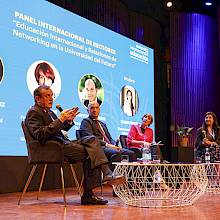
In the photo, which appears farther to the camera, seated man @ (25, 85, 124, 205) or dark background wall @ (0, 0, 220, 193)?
dark background wall @ (0, 0, 220, 193)

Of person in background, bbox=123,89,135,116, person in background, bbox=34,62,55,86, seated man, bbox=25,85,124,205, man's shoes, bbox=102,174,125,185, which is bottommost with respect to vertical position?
man's shoes, bbox=102,174,125,185

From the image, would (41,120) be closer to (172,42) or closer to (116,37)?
(116,37)

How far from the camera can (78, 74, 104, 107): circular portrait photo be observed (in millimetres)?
5559

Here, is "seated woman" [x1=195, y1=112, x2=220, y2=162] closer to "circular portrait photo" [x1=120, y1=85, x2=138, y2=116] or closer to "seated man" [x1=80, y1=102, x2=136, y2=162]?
"seated man" [x1=80, y1=102, x2=136, y2=162]

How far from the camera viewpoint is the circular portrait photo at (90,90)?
5.56 meters

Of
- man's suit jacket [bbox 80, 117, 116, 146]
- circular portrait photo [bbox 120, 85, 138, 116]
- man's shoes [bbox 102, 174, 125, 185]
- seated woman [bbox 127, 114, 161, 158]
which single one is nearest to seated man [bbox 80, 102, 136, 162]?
man's suit jacket [bbox 80, 117, 116, 146]

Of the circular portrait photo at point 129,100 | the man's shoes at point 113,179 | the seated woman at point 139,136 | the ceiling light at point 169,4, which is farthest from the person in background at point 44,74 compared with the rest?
the ceiling light at point 169,4

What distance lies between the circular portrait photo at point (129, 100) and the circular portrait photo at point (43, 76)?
59.1 inches

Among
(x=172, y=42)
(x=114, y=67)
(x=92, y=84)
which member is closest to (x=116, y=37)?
(x=114, y=67)

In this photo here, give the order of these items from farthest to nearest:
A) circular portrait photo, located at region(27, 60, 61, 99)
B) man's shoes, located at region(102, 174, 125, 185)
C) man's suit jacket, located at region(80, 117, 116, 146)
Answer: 1. circular portrait photo, located at region(27, 60, 61, 99)
2. man's suit jacket, located at region(80, 117, 116, 146)
3. man's shoes, located at region(102, 174, 125, 185)

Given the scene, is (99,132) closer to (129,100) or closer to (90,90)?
(90,90)

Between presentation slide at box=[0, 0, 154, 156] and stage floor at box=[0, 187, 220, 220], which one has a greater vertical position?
presentation slide at box=[0, 0, 154, 156]

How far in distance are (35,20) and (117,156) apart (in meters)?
1.89

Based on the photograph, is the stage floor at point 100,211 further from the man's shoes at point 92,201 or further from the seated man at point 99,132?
the seated man at point 99,132
